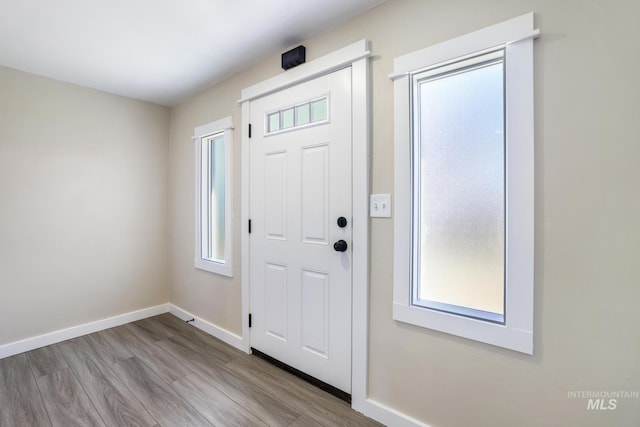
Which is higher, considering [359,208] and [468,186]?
[468,186]

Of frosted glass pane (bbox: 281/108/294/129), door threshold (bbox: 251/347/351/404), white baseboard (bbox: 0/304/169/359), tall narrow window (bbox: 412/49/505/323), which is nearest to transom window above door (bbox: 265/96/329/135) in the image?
frosted glass pane (bbox: 281/108/294/129)

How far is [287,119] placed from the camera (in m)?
2.12

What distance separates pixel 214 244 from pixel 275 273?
103 centimetres

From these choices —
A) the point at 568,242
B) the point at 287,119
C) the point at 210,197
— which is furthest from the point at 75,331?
the point at 568,242

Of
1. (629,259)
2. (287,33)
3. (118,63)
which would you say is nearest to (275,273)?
(287,33)

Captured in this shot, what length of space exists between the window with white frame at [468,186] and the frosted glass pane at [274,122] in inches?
38.2

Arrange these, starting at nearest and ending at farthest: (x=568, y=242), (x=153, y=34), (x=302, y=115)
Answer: (x=568, y=242) < (x=153, y=34) < (x=302, y=115)

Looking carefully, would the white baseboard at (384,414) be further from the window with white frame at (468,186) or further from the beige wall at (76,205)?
the beige wall at (76,205)

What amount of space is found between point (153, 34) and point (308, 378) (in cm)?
263

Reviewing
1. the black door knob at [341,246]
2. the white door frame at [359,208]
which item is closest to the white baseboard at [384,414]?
the white door frame at [359,208]

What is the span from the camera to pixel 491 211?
1354 millimetres

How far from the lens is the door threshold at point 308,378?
182 centimetres

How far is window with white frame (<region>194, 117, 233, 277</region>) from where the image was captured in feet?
9.16

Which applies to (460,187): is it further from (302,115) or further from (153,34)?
(153,34)
